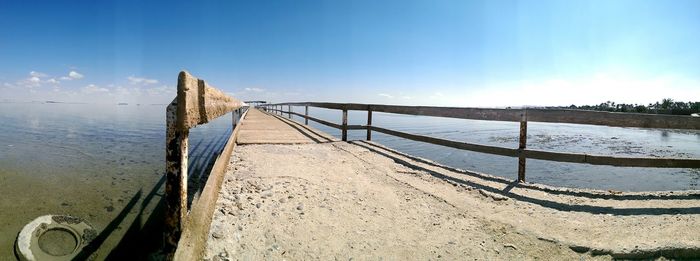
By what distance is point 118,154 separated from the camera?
7418 mm

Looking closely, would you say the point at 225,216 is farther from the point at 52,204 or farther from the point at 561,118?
the point at 561,118

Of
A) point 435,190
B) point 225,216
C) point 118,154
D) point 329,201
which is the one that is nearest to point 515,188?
point 435,190

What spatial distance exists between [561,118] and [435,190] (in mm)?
1623

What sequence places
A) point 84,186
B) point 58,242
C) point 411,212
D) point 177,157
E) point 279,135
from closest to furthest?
point 177,157 → point 411,212 → point 58,242 → point 84,186 → point 279,135

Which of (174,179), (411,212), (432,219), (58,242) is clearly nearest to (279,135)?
(58,242)

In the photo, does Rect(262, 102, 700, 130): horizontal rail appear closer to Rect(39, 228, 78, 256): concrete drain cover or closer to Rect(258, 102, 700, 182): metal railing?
Rect(258, 102, 700, 182): metal railing

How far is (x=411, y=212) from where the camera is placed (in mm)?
2480

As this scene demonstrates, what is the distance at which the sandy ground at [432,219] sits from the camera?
1.86 m

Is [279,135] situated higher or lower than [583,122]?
lower

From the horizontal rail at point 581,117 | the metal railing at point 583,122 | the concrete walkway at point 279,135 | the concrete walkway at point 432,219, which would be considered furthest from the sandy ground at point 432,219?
the concrete walkway at point 279,135

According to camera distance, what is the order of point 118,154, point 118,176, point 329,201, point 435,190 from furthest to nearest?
point 118,154, point 118,176, point 435,190, point 329,201

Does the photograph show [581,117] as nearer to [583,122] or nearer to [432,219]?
[583,122]

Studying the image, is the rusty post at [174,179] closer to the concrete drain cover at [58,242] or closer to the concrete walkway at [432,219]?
the concrete walkway at [432,219]

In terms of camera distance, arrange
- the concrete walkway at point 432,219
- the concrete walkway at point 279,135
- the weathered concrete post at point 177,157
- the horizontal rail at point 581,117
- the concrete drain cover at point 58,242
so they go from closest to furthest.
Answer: the weathered concrete post at point 177,157
the concrete walkway at point 432,219
the concrete drain cover at point 58,242
the horizontal rail at point 581,117
the concrete walkway at point 279,135
